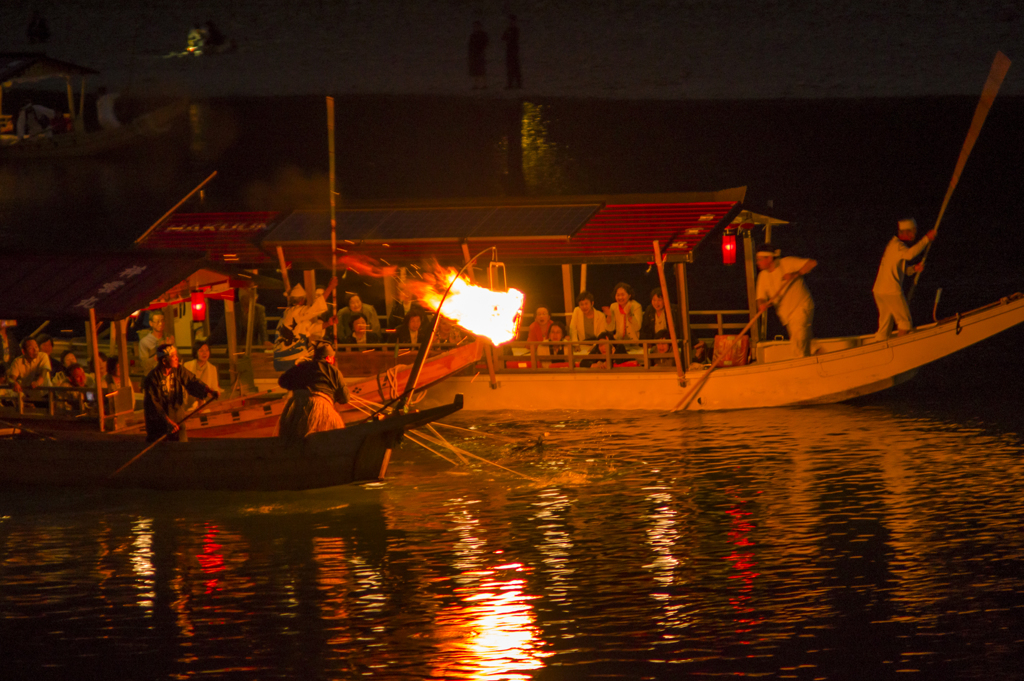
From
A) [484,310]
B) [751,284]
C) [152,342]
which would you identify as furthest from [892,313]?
[152,342]

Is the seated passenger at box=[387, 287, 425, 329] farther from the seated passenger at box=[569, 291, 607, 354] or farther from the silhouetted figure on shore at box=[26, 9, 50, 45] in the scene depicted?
the silhouetted figure on shore at box=[26, 9, 50, 45]

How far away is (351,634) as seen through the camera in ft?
27.5

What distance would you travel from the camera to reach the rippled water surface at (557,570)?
309 inches

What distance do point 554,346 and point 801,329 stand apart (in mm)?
3630


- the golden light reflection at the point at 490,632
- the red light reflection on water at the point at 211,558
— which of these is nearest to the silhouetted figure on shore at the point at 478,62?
the red light reflection on water at the point at 211,558

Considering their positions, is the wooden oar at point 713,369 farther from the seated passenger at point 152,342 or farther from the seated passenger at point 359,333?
the seated passenger at point 152,342

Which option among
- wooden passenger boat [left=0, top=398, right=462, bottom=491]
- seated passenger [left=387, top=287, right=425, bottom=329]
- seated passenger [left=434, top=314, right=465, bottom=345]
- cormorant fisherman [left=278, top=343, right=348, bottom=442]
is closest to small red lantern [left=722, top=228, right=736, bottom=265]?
seated passenger [left=434, top=314, right=465, bottom=345]

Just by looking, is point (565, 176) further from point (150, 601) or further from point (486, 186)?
point (150, 601)

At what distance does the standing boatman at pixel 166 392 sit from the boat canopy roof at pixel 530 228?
5.04 m

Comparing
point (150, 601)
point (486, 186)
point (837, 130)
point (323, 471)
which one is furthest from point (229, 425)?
point (837, 130)

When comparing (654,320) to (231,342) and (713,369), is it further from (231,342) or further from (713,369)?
(231,342)

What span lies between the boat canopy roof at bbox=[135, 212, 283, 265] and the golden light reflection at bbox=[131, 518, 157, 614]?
7.96m

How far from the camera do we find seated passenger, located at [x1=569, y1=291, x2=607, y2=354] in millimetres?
18938

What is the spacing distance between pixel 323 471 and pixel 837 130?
933 inches
